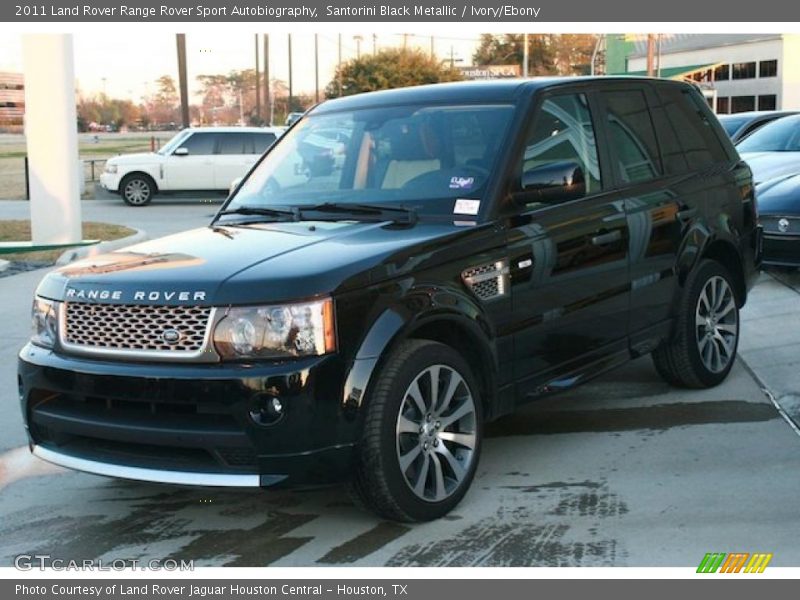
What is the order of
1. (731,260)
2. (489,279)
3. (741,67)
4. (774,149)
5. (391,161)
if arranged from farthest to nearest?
(741,67) < (774,149) < (731,260) < (391,161) < (489,279)

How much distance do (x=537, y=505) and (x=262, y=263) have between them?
1647 mm

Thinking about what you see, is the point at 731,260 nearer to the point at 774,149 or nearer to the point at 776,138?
the point at 774,149

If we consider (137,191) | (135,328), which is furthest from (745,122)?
(137,191)

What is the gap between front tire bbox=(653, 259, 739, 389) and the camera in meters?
6.19

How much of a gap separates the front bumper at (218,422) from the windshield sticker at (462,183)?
1385 millimetres

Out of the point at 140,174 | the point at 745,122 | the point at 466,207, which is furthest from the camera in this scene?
the point at 140,174

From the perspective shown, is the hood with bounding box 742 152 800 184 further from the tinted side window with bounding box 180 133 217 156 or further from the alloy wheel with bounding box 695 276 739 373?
the tinted side window with bounding box 180 133 217 156

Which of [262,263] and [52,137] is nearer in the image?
[262,263]

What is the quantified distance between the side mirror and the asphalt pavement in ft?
4.42

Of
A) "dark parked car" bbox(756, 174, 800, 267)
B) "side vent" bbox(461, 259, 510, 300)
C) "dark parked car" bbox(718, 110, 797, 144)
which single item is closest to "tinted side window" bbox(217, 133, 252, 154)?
"dark parked car" bbox(718, 110, 797, 144)

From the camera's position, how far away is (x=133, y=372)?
4.04m

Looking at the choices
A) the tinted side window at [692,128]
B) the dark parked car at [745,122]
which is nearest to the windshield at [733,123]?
the dark parked car at [745,122]

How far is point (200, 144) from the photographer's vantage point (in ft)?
75.3
